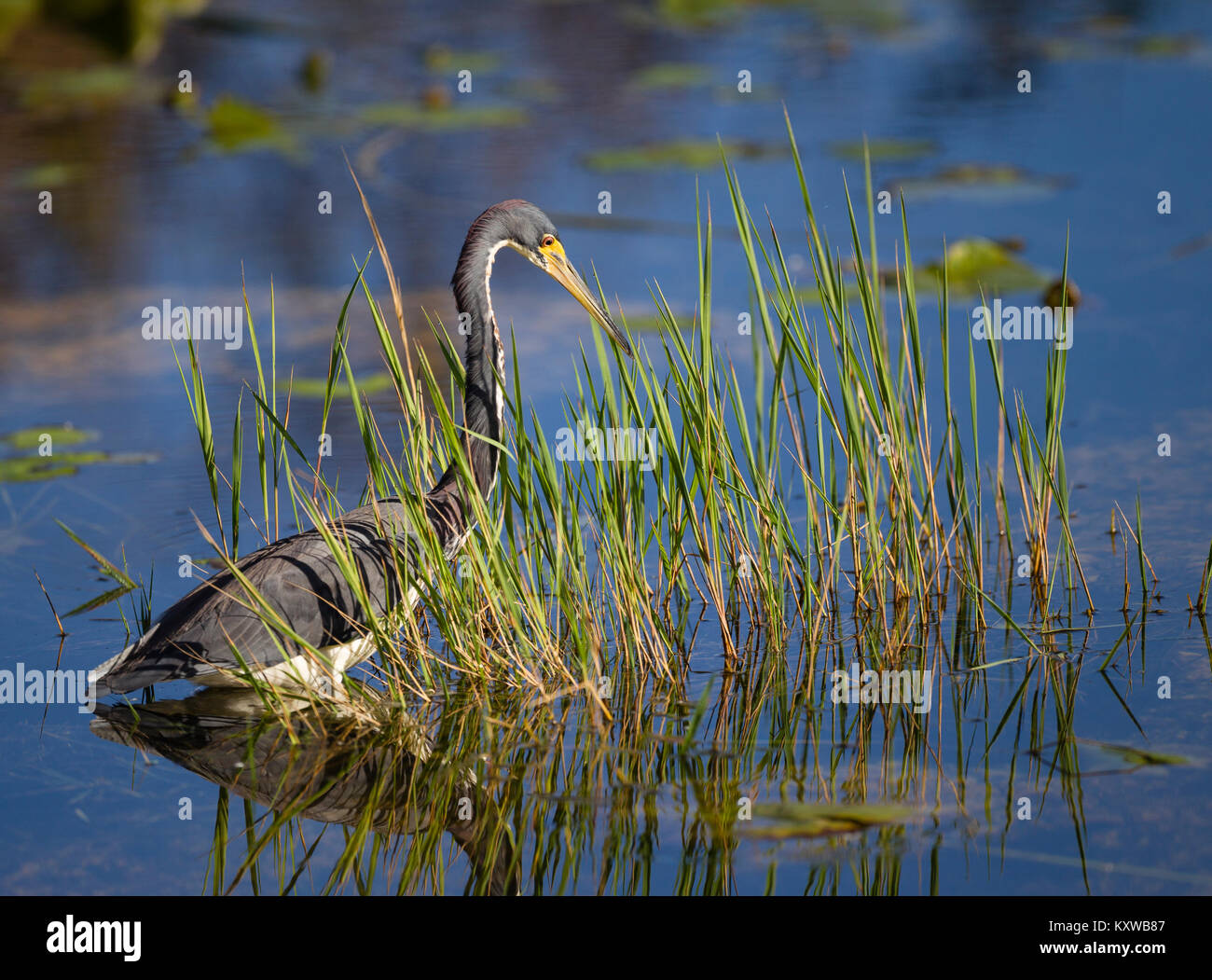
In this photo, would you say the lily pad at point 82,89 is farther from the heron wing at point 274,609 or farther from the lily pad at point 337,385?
the heron wing at point 274,609

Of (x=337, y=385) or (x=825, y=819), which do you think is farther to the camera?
(x=337, y=385)

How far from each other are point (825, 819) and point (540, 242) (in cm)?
220

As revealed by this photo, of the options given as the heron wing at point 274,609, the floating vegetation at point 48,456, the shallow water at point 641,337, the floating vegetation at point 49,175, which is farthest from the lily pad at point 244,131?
the heron wing at point 274,609

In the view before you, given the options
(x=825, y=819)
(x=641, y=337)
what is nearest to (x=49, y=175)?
(x=641, y=337)

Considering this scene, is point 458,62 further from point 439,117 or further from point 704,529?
point 704,529

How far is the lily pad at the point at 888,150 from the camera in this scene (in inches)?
328

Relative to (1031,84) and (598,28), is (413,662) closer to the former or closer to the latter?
(1031,84)

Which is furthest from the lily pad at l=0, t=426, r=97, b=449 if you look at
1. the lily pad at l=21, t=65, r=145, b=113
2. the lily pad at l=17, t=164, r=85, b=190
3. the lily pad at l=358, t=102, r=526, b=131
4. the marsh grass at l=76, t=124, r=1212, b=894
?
the lily pad at l=21, t=65, r=145, b=113

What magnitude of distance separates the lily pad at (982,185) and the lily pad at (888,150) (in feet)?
0.74

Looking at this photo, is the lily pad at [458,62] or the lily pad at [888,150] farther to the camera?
the lily pad at [458,62]

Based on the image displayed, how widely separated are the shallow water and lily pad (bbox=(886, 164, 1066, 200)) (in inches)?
1.2

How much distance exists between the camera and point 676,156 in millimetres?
8477

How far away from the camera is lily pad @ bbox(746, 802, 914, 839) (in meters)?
3.14

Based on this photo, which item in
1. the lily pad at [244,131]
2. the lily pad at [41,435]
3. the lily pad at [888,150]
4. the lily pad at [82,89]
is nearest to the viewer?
the lily pad at [41,435]
